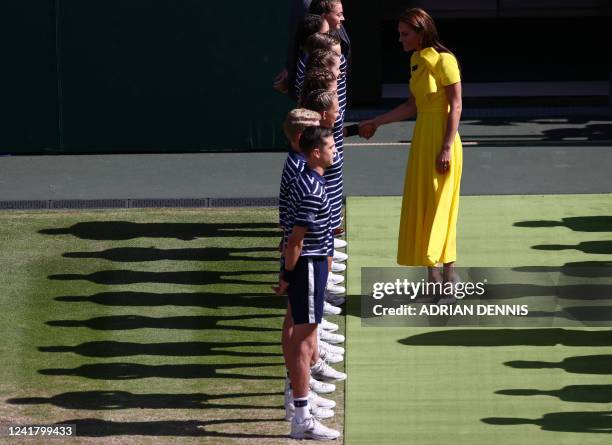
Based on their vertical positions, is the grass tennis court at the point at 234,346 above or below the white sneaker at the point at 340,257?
below

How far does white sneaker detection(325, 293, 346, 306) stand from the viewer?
34.4 ft

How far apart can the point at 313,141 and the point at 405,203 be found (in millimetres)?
2575

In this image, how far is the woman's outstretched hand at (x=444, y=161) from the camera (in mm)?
10055

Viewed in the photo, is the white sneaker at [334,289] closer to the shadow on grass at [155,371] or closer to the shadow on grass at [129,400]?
the shadow on grass at [155,371]

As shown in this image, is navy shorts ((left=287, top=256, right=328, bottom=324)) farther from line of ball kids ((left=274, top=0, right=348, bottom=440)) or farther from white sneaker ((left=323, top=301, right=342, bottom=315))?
white sneaker ((left=323, top=301, right=342, bottom=315))

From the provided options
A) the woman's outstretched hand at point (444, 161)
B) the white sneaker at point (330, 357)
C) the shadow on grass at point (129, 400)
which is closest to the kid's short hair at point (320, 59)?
the woman's outstretched hand at point (444, 161)

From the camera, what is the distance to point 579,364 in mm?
9148

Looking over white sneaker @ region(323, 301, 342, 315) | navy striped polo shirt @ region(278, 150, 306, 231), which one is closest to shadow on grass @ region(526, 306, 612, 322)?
white sneaker @ region(323, 301, 342, 315)

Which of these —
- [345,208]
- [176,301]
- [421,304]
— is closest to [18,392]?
[176,301]

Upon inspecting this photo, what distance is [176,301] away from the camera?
35.5 ft

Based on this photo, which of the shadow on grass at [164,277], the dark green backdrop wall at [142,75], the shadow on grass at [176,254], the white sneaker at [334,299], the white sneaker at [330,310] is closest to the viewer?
the white sneaker at [330,310]

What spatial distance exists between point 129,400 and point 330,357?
1.34 metres

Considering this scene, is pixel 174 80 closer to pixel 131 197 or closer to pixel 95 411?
pixel 131 197

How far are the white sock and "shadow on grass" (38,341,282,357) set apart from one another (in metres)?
1.65
